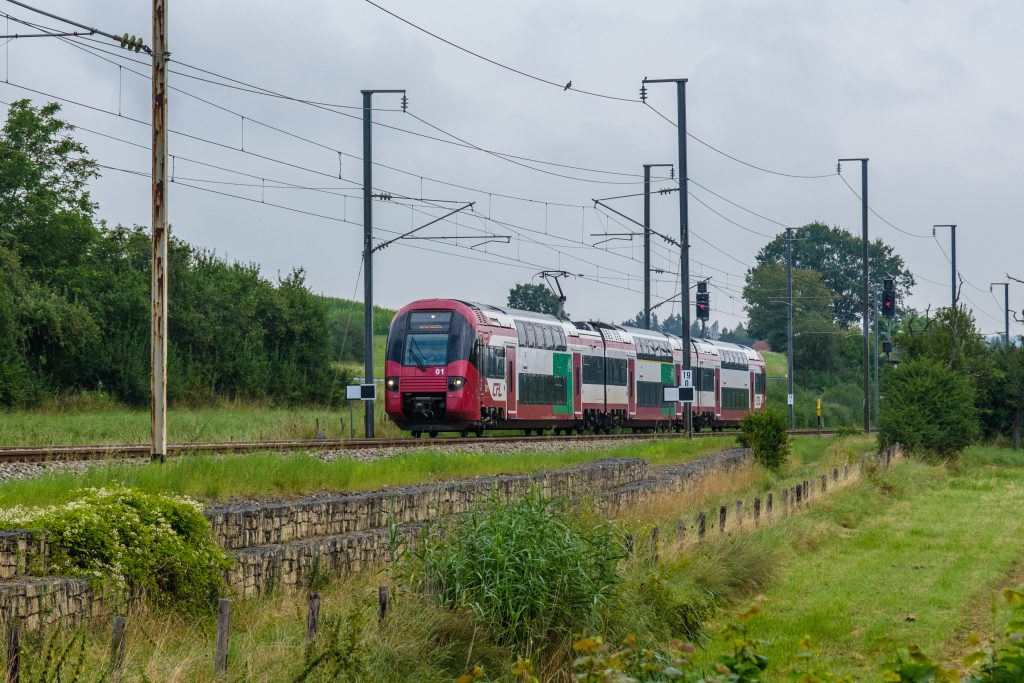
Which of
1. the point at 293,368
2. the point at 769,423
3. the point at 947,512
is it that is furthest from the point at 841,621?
the point at 293,368

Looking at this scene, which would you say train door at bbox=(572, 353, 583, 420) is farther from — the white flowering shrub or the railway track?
the white flowering shrub

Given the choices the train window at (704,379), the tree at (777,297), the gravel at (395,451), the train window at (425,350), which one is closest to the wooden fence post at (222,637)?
the gravel at (395,451)

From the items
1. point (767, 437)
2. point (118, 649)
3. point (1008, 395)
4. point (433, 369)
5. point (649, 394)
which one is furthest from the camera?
point (1008, 395)

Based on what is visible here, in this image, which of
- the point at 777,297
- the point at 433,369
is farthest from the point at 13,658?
the point at 777,297

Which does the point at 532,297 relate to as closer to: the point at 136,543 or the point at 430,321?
the point at 430,321

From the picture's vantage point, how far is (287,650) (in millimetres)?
9562

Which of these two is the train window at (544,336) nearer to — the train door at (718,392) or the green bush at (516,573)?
the train door at (718,392)

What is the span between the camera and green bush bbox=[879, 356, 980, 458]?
41531 mm

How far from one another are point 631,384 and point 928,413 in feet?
38.8

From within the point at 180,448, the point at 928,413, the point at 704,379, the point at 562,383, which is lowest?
the point at 180,448

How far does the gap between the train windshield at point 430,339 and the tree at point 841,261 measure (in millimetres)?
100021

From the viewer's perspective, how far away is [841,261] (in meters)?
135

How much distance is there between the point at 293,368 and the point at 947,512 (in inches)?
1419

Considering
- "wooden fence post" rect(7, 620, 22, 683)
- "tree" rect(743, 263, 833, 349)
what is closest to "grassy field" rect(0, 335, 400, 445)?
"wooden fence post" rect(7, 620, 22, 683)
